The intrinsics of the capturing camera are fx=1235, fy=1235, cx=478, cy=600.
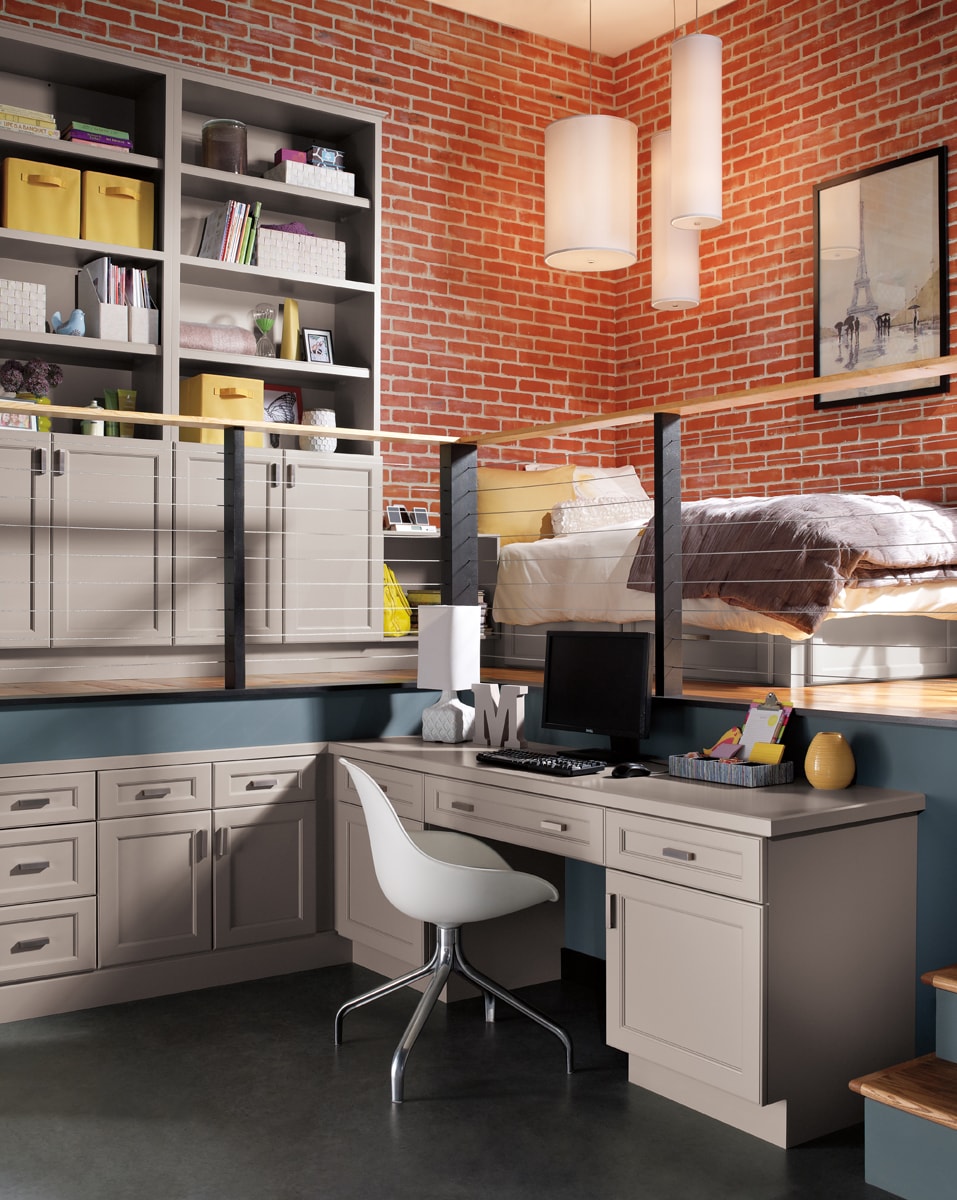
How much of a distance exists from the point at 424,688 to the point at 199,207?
2.49 metres

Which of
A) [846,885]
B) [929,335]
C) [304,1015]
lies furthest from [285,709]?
[929,335]

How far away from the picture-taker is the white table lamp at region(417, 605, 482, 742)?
3855 millimetres

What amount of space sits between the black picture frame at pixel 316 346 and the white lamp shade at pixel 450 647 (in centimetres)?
177

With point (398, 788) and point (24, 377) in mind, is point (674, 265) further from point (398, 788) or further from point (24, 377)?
point (398, 788)

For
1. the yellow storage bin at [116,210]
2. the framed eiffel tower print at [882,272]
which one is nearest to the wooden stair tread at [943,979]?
the framed eiffel tower print at [882,272]

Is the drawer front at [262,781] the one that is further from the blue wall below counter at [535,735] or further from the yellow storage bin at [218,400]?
the yellow storage bin at [218,400]

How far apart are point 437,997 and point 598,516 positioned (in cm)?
274

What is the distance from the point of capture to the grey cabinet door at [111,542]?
14.4 ft

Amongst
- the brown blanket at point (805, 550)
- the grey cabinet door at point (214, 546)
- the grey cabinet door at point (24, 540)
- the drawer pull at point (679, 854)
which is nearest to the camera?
the drawer pull at point (679, 854)

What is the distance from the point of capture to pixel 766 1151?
257 centimetres

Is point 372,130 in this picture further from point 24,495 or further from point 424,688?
point 424,688

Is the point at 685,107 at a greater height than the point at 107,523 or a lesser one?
greater

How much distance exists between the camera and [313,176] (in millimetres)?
5184

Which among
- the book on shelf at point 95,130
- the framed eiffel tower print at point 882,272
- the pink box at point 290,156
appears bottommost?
the framed eiffel tower print at point 882,272
